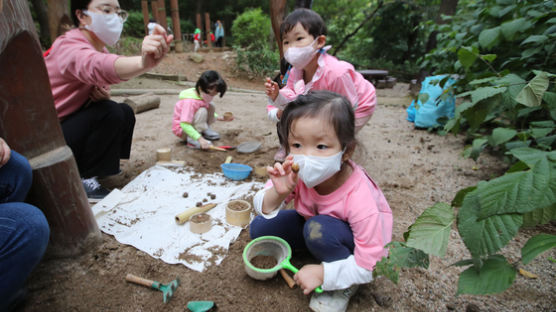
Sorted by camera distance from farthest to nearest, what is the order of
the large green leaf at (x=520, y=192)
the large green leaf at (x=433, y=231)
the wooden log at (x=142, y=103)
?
the wooden log at (x=142, y=103)
the large green leaf at (x=433, y=231)
the large green leaf at (x=520, y=192)

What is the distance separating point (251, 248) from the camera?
166cm

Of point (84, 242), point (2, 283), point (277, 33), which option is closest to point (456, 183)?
point (277, 33)

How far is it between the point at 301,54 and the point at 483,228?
79.5 inches

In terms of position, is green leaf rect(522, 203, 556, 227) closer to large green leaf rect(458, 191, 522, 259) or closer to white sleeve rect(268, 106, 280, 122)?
large green leaf rect(458, 191, 522, 259)

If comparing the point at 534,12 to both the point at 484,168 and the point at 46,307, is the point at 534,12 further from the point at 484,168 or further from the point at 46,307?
the point at 46,307

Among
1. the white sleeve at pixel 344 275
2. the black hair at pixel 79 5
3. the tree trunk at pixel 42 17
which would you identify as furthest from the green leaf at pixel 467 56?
the tree trunk at pixel 42 17

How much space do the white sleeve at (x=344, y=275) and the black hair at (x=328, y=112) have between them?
0.58 m

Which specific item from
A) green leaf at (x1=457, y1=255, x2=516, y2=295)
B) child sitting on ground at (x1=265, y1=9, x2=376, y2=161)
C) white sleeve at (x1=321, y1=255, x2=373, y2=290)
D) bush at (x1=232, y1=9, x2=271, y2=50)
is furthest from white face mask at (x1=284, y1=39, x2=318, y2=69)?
bush at (x1=232, y1=9, x2=271, y2=50)

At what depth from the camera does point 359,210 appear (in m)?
1.41

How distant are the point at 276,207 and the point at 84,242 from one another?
1223mm

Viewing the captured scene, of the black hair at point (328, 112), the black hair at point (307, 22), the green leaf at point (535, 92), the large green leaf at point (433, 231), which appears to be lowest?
the large green leaf at point (433, 231)

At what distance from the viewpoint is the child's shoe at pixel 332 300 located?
1410mm

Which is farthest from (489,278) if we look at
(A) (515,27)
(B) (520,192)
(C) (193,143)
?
(C) (193,143)

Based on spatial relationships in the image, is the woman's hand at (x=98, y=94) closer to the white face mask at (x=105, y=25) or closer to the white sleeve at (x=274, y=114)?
the white face mask at (x=105, y=25)
